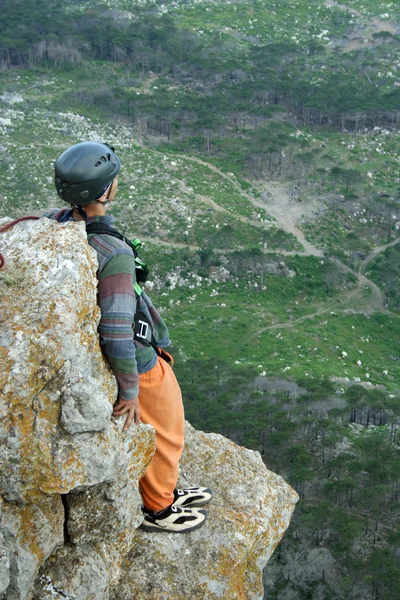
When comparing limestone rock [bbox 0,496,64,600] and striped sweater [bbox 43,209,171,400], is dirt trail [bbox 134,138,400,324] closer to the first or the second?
striped sweater [bbox 43,209,171,400]

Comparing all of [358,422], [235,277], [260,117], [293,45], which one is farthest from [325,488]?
[293,45]

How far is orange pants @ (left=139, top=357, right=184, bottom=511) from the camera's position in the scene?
6.08 m

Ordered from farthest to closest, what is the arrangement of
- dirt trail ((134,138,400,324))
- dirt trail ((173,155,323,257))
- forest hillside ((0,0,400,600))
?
1. dirt trail ((173,155,323,257))
2. dirt trail ((134,138,400,324))
3. forest hillside ((0,0,400,600))

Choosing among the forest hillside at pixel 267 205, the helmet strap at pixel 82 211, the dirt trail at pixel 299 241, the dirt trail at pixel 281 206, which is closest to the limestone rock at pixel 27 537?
the helmet strap at pixel 82 211

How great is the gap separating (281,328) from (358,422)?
968cm

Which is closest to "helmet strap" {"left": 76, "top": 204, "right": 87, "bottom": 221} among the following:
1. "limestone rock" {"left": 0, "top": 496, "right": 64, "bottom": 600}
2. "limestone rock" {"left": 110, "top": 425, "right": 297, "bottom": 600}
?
"limestone rock" {"left": 0, "top": 496, "right": 64, "bottom": 600}

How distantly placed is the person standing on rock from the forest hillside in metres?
16.1

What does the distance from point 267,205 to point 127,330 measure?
46.1m

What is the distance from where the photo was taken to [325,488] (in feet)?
81.3

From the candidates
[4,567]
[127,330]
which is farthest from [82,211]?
[4,567]

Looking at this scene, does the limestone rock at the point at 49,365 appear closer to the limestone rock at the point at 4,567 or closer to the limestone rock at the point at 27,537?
the limestone rock at the point at 27,537

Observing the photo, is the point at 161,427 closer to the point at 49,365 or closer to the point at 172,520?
the point at 172,520

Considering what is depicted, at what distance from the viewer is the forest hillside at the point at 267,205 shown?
2550 centimetres

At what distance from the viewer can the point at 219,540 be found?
21.6 ft
